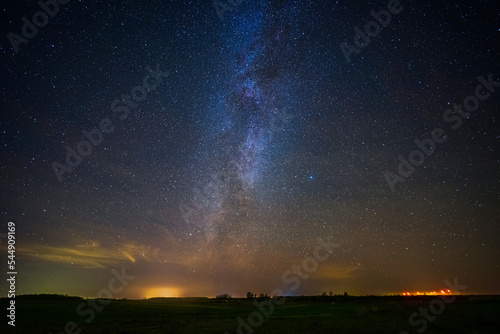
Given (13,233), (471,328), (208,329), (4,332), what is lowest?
(471,328)

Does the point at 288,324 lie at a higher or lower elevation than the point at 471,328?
higher

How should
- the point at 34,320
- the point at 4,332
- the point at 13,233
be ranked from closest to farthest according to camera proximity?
the point at 13,233 < the point at 4,332 < the point at 34,320

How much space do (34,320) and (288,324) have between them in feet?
81.5

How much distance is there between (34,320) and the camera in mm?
29203

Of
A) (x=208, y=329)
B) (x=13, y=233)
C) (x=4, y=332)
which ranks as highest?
(x=13, y=233)

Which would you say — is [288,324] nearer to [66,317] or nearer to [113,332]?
[113,332]

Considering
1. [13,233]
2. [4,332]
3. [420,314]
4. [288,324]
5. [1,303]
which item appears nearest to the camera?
[13,233]

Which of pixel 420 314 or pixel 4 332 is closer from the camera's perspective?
pixel 4 332

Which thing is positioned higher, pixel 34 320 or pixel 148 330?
pixel 34 320

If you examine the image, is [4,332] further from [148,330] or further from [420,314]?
[420,314]

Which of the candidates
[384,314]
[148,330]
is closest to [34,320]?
[148,330]

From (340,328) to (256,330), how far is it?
20.5 feet

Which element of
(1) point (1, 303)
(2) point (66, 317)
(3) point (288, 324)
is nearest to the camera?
(3) point (288, 324)

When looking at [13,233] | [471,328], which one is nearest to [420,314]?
[471,328]
